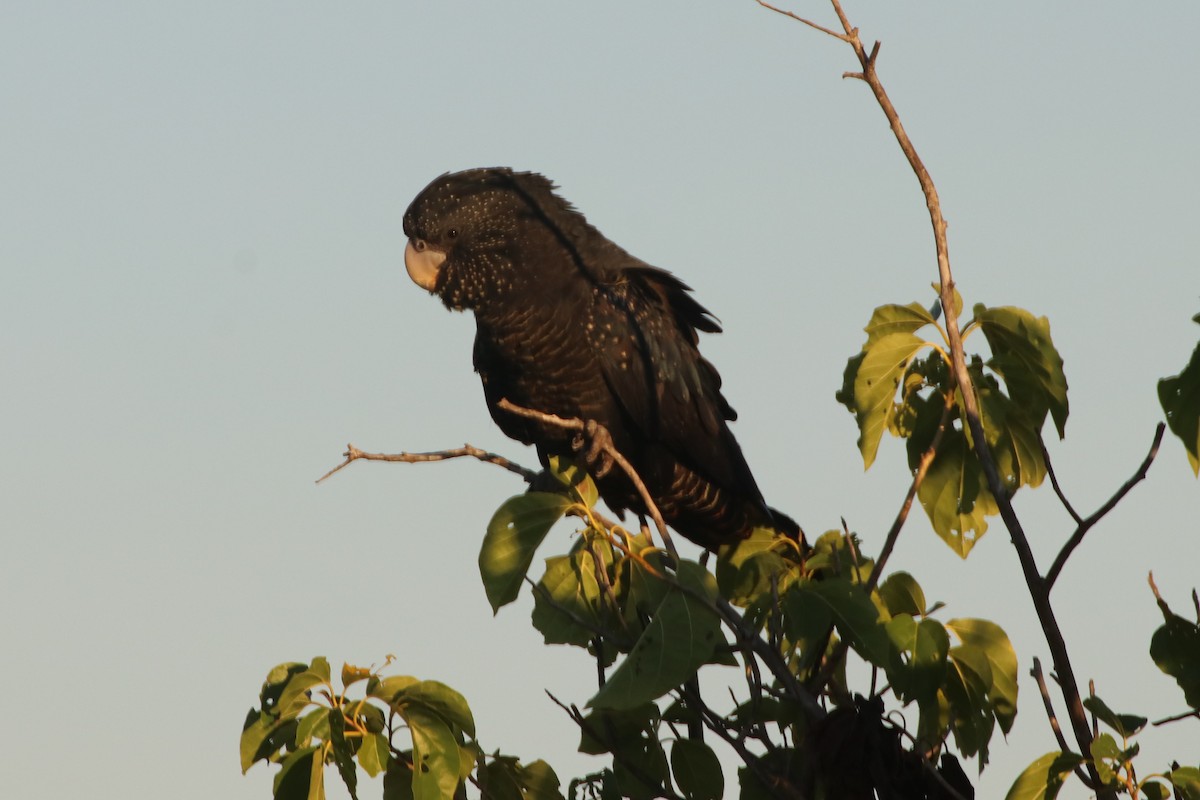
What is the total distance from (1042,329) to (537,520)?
1497 millimetres

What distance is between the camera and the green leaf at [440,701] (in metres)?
3.43

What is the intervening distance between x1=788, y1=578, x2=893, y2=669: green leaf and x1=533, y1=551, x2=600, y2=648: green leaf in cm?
82

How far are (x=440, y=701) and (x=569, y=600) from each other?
564 millimetres

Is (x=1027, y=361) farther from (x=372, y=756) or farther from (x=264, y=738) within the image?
(x=264, y=738)

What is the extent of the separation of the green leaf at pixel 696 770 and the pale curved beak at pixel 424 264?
3291mm

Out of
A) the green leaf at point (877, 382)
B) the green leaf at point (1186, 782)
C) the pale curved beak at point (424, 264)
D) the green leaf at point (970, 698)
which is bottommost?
the green leaf at point (1186, 782)

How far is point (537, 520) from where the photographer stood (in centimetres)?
368

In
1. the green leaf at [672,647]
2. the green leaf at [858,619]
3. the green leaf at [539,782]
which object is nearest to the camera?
the green leaf at [672,647]

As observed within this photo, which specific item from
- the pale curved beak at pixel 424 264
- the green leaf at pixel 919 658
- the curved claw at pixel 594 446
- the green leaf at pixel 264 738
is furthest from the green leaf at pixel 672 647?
the pale curved beak at pixel 424 264

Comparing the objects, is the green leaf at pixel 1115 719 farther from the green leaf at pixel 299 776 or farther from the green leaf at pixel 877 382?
the green leaf at pixel 299 776

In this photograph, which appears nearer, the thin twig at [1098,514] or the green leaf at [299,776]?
the thin twig at [1098,514]

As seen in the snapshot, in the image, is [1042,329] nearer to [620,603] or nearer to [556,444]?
[620,603]

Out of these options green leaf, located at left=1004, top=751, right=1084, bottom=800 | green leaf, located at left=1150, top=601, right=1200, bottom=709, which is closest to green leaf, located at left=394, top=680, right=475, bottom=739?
green leaf, located at left=1004, top=751, right=1084, bottom=800

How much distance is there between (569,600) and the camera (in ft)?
12.5
